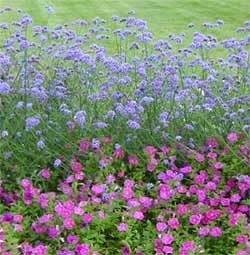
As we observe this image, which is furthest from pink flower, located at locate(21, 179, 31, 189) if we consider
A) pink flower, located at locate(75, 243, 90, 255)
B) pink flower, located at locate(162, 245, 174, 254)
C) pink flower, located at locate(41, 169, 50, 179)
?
pink flower, located at locate(162, 245, 174, 254)

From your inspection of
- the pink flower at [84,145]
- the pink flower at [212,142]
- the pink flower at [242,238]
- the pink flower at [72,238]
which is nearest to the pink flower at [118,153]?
the pink flower at [84,145]

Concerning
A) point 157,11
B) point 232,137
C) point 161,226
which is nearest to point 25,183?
point 161,226

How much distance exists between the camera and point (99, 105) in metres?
4.16

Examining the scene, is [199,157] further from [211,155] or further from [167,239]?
[167,239]

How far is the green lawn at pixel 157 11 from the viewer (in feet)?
38.6

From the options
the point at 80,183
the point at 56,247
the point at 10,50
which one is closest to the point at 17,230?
the point at 56,247

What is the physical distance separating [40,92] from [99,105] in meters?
0.46

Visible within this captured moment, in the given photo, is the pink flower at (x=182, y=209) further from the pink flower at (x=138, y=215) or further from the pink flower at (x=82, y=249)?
the pink flower at (x=82, y=249)

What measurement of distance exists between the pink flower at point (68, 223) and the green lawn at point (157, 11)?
767 cm

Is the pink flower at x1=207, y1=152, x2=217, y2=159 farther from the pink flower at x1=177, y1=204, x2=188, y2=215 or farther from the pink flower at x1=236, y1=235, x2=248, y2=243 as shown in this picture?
the pink flower at x1=236, y1=235, x2=248, y2=243

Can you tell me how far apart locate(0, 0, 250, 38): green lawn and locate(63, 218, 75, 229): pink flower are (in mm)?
7668

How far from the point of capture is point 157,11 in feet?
44.2

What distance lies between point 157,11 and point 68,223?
10762 millimetres

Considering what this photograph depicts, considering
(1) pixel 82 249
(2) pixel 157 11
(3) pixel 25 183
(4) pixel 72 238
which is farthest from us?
(2) pixel 157 11
